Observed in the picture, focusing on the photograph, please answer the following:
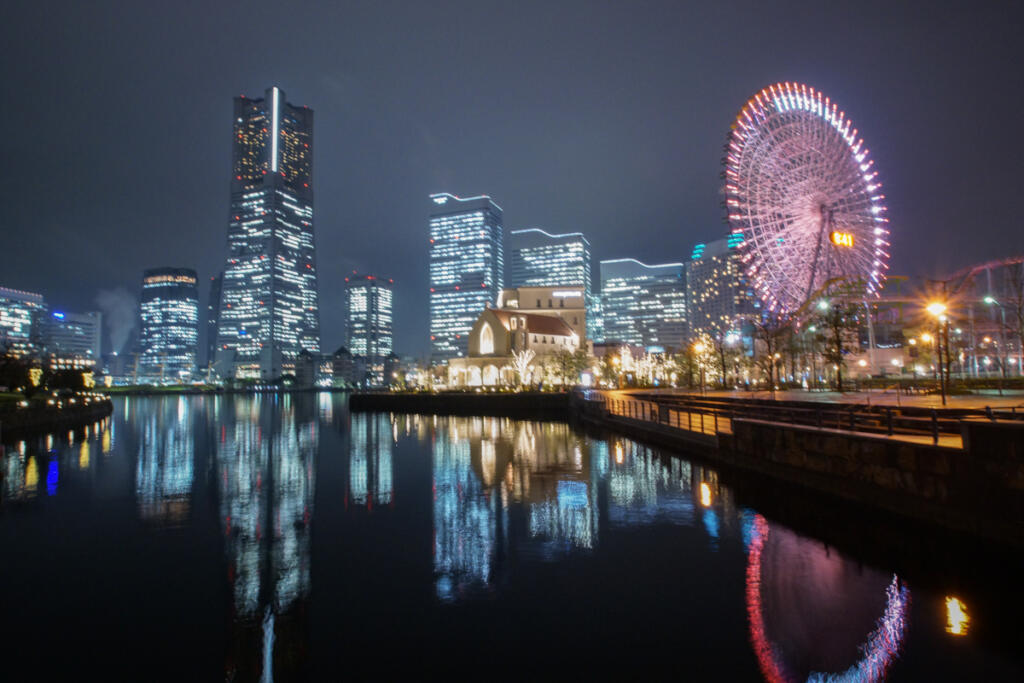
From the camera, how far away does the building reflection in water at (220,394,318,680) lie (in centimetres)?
848

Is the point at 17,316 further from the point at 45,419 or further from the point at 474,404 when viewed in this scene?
the point at 474,404

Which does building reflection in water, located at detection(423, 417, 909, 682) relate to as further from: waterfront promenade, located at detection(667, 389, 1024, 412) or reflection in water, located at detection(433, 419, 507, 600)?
waterfront promenade, located at detection(667, 389, 1024, 412)

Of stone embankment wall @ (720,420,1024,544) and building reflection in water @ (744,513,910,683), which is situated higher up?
stone embankment wall @ (720,420,1024,544)

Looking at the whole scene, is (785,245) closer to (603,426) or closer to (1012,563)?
(603,426)

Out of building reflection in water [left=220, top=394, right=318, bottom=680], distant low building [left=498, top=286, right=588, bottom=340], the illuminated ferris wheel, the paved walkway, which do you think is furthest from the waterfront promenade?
distant low building [left=498, top=286, right=588, bottom=340]

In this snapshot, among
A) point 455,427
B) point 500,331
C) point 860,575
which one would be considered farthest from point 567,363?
point 860,575

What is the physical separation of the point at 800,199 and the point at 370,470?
40168 millimetres

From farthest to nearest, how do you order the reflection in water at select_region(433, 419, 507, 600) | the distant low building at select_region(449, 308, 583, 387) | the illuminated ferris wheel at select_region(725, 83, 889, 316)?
the distant low building at select_region(449, 308, 583, 387)
the illuminated ferris wheel at select_region(725, 83, 889, 316)
the reflection in water at select_region(433, 419, 507, 600)

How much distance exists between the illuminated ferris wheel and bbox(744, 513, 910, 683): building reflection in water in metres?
36.5

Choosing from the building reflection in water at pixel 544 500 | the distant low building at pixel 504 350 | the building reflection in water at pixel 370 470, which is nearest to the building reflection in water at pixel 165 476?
the building reflection in water at pixel 370 470

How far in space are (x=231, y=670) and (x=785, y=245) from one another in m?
48.0

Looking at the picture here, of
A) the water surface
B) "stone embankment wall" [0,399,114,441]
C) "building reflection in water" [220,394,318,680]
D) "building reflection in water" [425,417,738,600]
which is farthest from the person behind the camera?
"stone embankment wall" [0,399,114,441]

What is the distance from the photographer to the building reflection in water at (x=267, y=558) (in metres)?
8.48

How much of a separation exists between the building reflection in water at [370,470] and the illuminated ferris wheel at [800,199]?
3162cm
